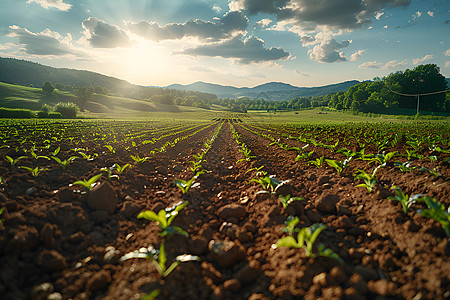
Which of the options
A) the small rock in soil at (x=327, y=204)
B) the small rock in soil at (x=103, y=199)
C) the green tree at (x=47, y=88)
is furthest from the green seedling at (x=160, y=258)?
the green tree at (x=47, y=88)

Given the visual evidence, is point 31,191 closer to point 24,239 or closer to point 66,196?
point 66,196

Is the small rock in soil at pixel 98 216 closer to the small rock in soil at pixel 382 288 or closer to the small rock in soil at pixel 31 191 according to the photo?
the small rock in soil at pixel 31 191

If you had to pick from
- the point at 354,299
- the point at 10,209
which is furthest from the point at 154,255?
the point at 10,209

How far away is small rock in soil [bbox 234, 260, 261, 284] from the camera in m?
2.06

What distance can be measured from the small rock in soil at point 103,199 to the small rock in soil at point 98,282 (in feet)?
4.91

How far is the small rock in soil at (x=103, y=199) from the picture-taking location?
327 centimetres

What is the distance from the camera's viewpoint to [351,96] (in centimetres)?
8581

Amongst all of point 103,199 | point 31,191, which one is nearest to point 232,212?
point 103,199

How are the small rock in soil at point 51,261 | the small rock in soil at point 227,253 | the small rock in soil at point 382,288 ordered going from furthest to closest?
the small rock in soil at point 227,253 → the small rock in soil at point 51,261 → the small rock in soil at point 382,288

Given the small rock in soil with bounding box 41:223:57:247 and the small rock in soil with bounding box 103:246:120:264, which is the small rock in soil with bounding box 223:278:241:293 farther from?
the small rock in soil with bounding box 41:223:57:247

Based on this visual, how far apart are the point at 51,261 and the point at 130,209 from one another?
4.19 ft

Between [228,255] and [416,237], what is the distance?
2.13 meters

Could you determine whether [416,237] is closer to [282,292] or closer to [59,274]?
[282,292]

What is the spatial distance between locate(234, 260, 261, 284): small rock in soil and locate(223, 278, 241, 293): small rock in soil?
0.29ft
